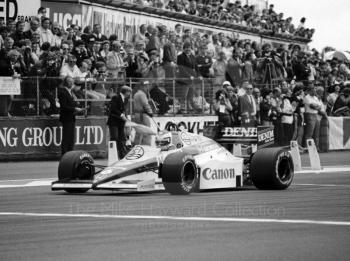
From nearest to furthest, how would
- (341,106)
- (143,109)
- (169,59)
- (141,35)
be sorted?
1. (143,109)
2. (169,59)
3. (141,35)
4. (341,106)

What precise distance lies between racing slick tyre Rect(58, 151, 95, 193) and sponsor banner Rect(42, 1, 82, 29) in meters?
12.6

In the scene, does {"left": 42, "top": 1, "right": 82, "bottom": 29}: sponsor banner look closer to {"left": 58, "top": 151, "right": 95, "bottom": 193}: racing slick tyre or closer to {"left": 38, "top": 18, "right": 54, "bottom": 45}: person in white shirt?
{"left": 38, "top": 18, "right": 54, "bottom": 45}: person in white shirt

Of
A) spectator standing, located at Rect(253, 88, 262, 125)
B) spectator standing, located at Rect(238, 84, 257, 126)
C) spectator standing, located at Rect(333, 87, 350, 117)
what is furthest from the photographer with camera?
spectator standing, located at Rect(333, 87, 350, 117)

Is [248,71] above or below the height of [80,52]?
below

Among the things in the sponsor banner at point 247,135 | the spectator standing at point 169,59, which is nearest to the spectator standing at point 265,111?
the spectator standing at point 169,59

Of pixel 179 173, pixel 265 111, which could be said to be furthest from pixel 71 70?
pixel 179 173

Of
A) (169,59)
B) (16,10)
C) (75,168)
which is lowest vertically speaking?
(75,168)

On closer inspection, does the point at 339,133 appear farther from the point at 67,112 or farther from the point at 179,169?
the point at 179,169

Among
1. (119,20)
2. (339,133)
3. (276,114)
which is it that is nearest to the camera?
(276,114)

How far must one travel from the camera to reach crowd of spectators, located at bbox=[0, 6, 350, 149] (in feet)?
74.5

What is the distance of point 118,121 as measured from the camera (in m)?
22.4

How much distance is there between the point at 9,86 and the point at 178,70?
5.53 m

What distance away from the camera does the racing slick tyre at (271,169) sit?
1469cm

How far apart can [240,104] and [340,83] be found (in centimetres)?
849
